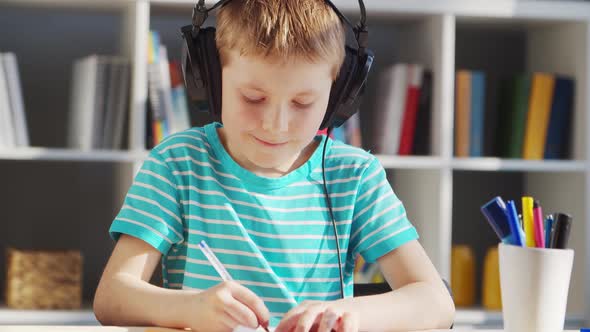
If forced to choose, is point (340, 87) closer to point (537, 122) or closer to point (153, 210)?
point (153, 210)

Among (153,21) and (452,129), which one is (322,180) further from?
(153,21)

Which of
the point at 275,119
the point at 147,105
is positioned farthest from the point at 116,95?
the point at 275,119

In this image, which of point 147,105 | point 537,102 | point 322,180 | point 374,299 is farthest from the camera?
point 537,102

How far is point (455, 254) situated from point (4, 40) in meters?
1.50

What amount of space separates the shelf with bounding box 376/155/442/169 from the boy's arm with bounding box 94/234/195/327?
1.27 metres

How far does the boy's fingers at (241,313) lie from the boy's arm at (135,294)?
9 centimetres

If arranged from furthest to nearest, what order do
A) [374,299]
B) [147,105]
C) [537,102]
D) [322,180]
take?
[537,102] < [147,105] < [322,180] < [374,299]

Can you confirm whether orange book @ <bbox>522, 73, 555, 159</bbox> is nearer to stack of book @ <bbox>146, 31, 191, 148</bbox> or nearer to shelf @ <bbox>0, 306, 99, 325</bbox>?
stack of book @ <bbox>146, 31, 191, 148</bbox>

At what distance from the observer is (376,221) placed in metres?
1.28

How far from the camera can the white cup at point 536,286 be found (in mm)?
991

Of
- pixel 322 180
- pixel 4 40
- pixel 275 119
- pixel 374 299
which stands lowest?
pixel 374 299

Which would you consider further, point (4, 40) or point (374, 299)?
point (4, 40)

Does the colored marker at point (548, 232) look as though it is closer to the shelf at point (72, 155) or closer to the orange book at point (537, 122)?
the shelf at point (72, 155)

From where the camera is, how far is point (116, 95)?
2.40m
